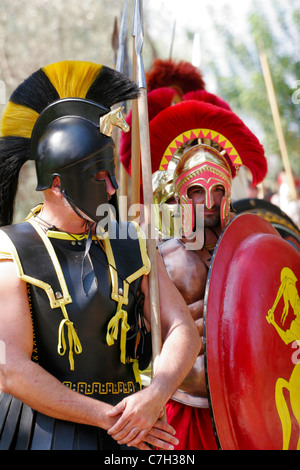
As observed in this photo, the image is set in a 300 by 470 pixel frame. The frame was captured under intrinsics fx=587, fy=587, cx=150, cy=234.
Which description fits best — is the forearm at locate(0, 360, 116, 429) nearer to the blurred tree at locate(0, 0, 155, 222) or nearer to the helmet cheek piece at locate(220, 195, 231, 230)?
the helmet cheek piece at locate(220, 195, 231, 230)

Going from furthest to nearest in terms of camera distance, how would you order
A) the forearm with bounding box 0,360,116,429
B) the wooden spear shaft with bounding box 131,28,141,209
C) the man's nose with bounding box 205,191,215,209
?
the man's nose with bounding box 205,191,215,209 < the wooden spear shaft with bounding box 131,28,141,209 < the forearm with bounding box 0,360,116,429

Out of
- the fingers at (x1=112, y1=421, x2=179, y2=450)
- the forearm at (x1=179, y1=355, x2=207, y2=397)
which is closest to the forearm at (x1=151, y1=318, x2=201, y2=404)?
the fingers at (x1=112, y1=421, x2=179, y2=450)

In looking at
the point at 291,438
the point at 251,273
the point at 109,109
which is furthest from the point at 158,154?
the point at 291,438

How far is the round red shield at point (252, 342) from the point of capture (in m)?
2.79

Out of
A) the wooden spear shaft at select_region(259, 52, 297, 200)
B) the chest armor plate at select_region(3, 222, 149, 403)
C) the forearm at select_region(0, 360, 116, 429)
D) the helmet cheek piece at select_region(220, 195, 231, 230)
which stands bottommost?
the forearm at select_region(0, 360, 116, 429)

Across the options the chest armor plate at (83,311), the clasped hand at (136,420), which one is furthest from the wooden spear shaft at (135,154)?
the clasped hand at (136,420)

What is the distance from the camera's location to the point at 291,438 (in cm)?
300

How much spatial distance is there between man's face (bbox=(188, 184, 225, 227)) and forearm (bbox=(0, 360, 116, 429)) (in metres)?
1.75

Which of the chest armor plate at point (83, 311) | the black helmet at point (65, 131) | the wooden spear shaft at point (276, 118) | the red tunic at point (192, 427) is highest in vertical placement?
the wooden spear shaft at point (276, 118)

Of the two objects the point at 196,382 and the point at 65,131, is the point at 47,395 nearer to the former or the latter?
the point at 65,131

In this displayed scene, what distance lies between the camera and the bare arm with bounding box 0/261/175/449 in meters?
2.11

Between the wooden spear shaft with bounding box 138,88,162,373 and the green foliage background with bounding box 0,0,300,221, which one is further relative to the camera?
the green foliage background with bounding box 0,0,300,221

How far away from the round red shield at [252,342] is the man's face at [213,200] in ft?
0.95

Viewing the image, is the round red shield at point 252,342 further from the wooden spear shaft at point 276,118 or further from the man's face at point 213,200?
the wooden spear shaft at point 276,118
